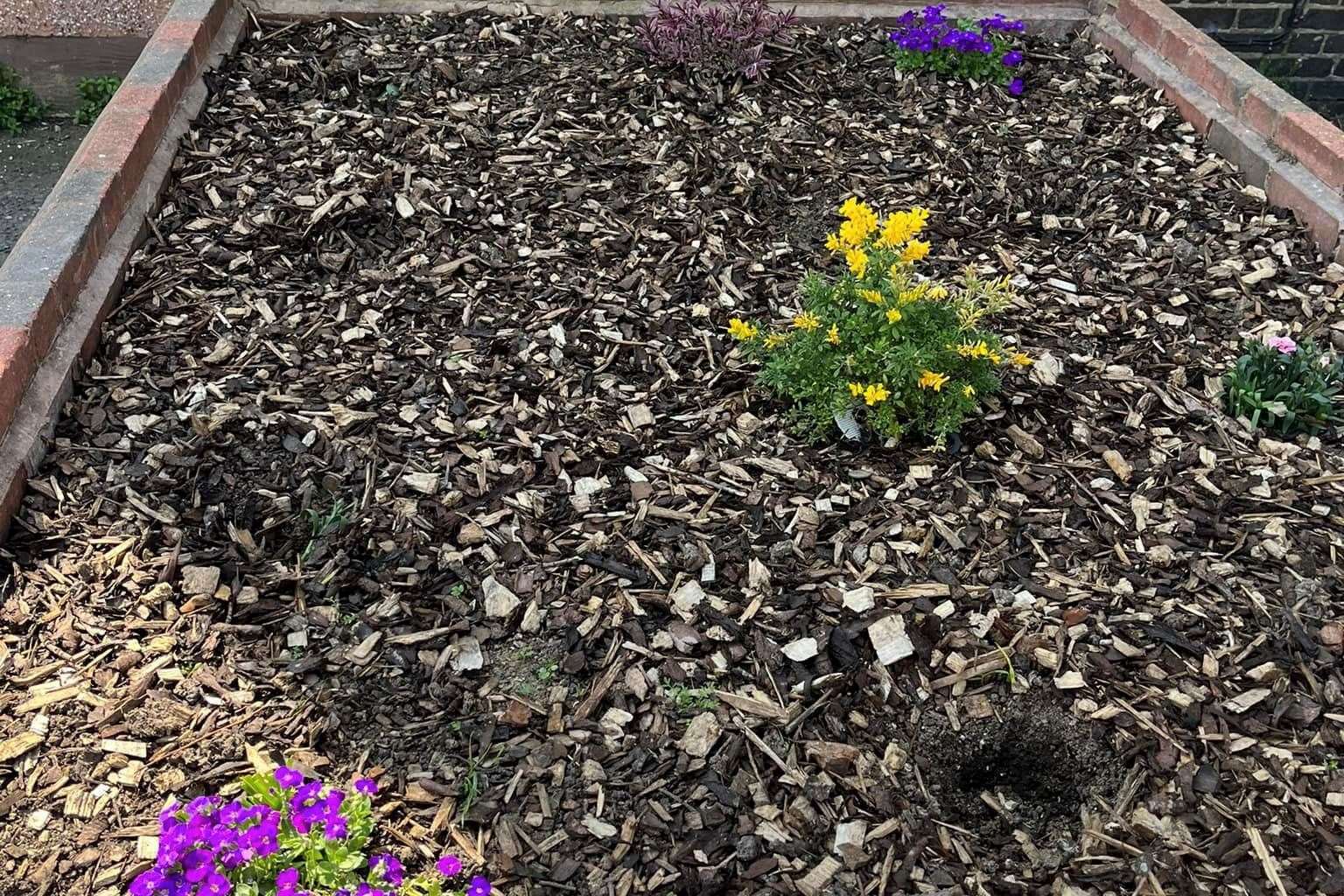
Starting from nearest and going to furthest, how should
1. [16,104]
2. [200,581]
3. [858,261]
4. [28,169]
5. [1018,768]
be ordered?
[1018,768], [200,581], [858,261], [28,169], [16,104]

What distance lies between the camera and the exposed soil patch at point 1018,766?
2229mm

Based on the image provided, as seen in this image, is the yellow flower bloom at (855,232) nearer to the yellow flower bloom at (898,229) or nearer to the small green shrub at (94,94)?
the yellow flower bloom at (898,229)

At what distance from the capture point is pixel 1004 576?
2625 mm

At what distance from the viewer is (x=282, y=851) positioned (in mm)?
2043

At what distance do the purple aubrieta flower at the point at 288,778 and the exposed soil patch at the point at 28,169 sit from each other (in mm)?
3379

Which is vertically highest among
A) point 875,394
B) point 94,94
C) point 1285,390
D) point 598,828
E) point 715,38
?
point 715,38

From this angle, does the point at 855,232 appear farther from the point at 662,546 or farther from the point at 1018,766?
the point at 1018,766

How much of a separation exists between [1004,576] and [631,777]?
1.01m

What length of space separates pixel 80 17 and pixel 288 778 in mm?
4664

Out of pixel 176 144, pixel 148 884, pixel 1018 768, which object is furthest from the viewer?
pixel 176 144

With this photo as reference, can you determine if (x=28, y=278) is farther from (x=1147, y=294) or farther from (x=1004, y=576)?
(x=1147, y=294)

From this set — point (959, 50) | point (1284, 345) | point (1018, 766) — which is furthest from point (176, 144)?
point (1284, 345)

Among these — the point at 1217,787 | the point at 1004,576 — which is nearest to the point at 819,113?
the point at 1004,576

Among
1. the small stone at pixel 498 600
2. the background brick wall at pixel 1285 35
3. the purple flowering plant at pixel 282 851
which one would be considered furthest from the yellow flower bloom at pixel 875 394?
the background brick wall at pixel 1285 35
